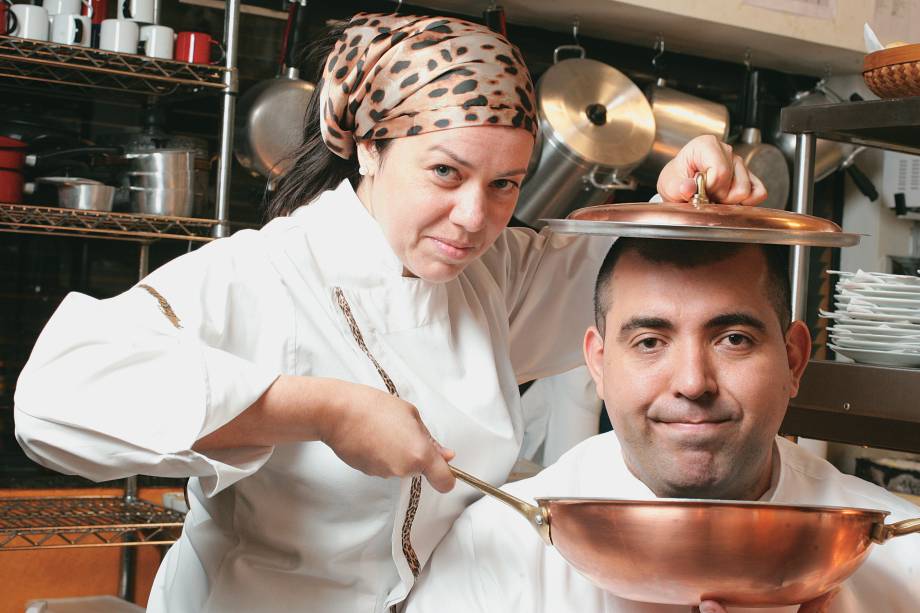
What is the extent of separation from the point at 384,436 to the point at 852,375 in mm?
775

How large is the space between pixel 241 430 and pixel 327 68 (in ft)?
2.04

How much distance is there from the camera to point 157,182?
266 cm

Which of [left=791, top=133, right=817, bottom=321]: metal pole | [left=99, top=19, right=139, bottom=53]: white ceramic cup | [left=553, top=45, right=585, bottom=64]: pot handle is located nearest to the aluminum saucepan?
[left=791, top=133, right=817, bottom=321]: metal pole

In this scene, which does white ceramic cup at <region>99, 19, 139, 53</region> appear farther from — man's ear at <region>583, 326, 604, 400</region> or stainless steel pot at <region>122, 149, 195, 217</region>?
man's ear at <region>583, 326, 604, 400</region>

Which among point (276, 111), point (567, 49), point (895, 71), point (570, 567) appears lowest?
point (570, 567)

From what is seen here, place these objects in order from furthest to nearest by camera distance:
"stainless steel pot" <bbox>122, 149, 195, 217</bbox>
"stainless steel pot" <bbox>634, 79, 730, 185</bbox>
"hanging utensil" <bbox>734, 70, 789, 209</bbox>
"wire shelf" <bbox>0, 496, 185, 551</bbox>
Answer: "hanging utensil" <bbox>734, 70, 789, 209</bbox> < "stainless steel pot" <bbox>634, 79, 730, 185</bbox> < "stainless steel pot" <bbox>122, 149, 195, 217</bbox> < "wire shelf" <bbox>0, 496, 185, 551</bbox>

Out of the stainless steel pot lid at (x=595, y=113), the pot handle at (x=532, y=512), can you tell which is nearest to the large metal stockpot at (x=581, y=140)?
the stainless steel pot lid at (x=595, y=113)

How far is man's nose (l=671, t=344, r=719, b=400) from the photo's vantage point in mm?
1326

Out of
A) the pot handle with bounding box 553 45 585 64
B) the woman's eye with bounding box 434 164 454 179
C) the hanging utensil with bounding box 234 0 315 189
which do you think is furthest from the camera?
the pot handle with bounding box 553 45 585 64

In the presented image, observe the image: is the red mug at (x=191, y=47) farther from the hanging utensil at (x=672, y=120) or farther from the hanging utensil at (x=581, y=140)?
the hanging utensil at (x=672, y=120)

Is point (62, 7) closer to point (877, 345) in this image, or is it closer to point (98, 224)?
point (98, 224)

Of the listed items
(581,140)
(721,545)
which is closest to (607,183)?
(581,140)

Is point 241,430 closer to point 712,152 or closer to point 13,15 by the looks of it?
point 712,152

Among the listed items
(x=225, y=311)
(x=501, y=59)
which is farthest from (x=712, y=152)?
(x=225, y=311)
